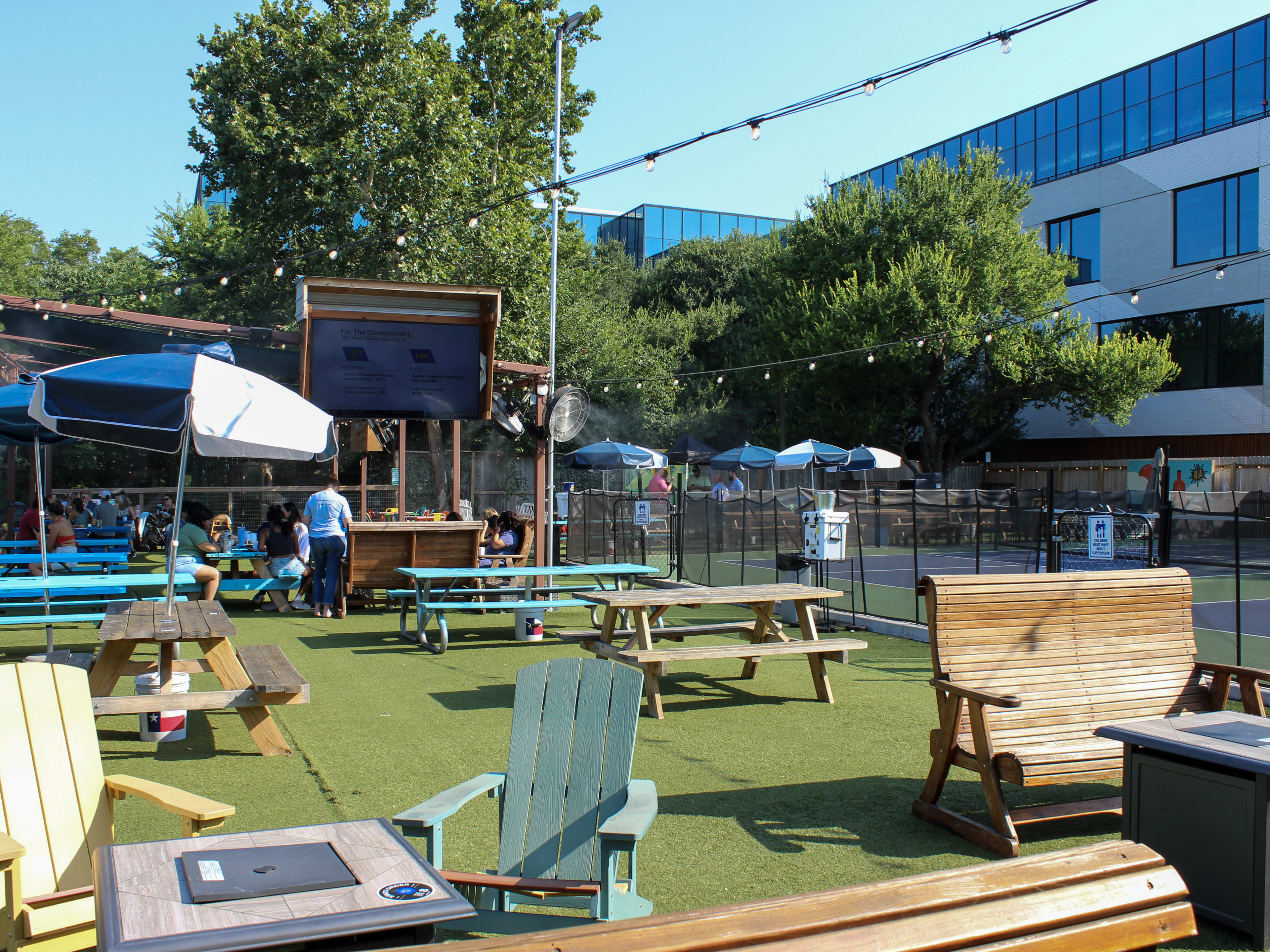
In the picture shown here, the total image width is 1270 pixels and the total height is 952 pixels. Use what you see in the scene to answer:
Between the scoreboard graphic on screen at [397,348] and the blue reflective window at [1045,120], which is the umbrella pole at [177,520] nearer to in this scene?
the scoreboard graphic on screen at [397,348]

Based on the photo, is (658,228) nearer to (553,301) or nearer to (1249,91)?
(1249,91)

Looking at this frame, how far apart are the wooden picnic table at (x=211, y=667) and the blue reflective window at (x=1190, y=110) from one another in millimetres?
37352

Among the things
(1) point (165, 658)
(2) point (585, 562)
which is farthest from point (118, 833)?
(2) point (585, 562)

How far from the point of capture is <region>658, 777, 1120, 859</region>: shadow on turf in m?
4.68

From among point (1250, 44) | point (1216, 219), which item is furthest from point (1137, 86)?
point (1216, 219)

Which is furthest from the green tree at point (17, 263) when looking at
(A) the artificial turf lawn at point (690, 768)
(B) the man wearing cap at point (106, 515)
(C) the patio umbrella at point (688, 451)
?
(A) the artificial turf lawn at point (690, 768)

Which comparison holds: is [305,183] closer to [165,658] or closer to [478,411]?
[478,411]

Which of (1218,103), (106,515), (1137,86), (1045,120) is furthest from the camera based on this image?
(1045,120)

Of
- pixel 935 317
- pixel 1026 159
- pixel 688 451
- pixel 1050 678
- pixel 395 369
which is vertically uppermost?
pixel 1026 159

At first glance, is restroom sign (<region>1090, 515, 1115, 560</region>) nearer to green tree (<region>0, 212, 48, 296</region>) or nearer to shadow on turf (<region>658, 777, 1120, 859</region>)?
shadow on turf (<region>658, 777, 1120, 859</region>)

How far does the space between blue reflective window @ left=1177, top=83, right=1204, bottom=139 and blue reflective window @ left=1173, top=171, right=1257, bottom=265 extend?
2.05m

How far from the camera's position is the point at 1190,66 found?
3422 centimetres

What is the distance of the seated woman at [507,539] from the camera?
14109mm

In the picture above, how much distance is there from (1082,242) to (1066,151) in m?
3.93
